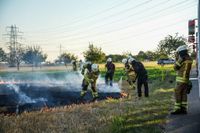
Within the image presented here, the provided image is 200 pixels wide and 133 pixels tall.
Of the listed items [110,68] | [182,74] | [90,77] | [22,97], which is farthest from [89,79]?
[110,68]

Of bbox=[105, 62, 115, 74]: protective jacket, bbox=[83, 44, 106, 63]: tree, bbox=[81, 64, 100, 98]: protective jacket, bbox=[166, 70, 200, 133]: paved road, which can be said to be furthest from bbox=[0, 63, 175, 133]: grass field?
bbox=[83, 44, 106, 63]: tree

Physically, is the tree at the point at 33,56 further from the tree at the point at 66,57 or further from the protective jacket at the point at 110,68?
the protective jacket at the point at 110,68

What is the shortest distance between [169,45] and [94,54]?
31.3m

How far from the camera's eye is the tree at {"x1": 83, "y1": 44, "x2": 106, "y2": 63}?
58409 millimetres

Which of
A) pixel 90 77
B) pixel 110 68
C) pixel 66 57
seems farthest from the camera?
pixel 66 57

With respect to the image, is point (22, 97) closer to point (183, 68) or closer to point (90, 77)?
point (90, 77)

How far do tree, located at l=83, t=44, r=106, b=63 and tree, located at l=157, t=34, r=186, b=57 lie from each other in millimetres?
27387

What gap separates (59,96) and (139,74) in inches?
129

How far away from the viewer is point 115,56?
56.5 metres

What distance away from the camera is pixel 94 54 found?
60.4 meters

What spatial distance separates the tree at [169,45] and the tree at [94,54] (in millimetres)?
27387

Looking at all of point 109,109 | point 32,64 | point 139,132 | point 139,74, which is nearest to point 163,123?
point 139,132

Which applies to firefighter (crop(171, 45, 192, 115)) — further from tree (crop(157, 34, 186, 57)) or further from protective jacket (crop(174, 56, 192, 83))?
tree (crop(157, 34, 186, 57))

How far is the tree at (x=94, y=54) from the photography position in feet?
192
